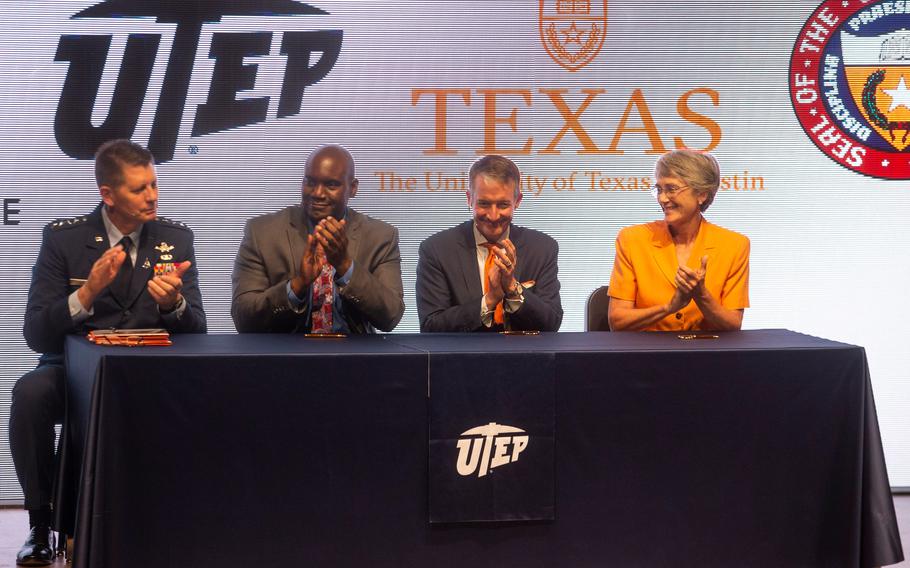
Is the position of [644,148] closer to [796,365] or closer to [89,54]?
[796,365]

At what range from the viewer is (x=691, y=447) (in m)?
2.98

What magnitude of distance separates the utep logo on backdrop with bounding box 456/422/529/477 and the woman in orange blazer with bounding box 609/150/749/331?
Answer: 1052 mm

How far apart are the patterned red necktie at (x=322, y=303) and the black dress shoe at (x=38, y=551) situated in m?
1.07

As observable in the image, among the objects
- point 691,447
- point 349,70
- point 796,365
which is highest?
point 349,70

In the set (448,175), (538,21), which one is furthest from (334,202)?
(538,21)

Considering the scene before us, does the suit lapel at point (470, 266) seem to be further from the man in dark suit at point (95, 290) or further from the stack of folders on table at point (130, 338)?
the stack of folders on table at point (130, 338)

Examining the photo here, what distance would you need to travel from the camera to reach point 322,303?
3801 millimetres

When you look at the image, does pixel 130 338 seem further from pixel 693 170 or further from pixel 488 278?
pixel 693 170

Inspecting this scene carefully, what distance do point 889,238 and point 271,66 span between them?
113 inches

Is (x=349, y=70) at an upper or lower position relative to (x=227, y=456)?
upper

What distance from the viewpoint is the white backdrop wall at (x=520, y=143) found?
474 cm

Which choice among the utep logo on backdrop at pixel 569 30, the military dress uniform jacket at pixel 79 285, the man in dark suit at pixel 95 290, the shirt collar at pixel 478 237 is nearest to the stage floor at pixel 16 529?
the man in dark suit at pixel 95 290

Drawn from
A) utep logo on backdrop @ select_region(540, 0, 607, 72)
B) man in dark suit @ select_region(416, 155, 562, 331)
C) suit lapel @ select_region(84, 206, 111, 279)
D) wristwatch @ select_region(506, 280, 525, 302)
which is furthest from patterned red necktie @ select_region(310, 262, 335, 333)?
utep logo on backdrop @ select_region(540, 0, 607, 72)

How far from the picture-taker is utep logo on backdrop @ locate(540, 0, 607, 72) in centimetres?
488
